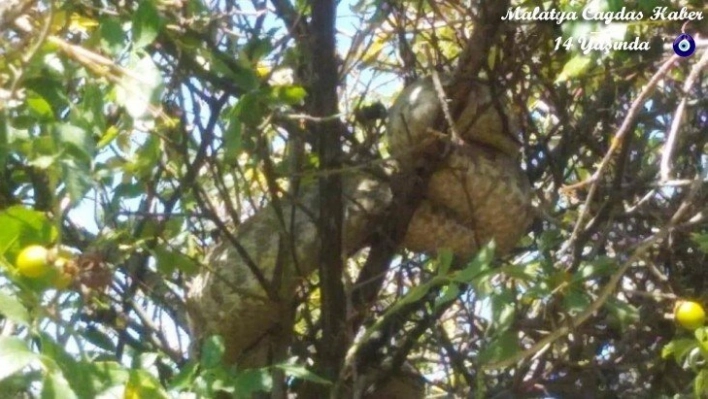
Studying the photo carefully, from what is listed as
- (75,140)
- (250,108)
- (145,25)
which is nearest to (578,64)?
(250,108)

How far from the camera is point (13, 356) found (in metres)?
1.06

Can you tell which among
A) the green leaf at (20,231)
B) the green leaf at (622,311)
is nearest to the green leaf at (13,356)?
the green leaf at (20,231)

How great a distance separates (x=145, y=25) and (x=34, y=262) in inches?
11.5

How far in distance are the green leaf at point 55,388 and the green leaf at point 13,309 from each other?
0.24 ft

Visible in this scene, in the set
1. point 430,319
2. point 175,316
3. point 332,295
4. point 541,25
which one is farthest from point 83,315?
point 541,25

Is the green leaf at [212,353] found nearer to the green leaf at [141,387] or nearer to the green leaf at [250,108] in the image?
the green leaf at [141,387]

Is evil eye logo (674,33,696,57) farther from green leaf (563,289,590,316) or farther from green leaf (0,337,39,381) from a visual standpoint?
green leaf (0,337,39,381)

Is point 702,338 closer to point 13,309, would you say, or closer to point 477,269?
point 477,269

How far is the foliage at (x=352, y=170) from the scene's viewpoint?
4.22ft

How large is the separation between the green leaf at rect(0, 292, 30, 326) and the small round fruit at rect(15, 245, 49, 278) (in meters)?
0.03

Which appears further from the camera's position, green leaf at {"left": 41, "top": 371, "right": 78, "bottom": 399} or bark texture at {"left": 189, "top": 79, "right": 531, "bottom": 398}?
bark texture at {"left": 189, "top": 79, "right": 531, "bottom": 398}

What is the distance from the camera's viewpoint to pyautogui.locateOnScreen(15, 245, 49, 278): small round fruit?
1.13 metres

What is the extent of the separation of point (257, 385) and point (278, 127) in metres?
0.55

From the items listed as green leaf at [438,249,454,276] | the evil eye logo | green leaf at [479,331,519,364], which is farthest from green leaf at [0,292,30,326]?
the evil eye logo
